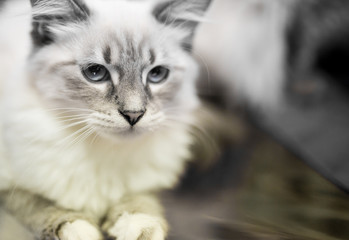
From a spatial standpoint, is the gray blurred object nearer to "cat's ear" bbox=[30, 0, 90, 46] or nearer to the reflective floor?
the reflective floor

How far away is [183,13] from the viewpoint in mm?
883

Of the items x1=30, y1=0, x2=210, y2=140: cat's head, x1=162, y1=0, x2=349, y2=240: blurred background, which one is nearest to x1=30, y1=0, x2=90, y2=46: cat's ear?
x1=30, y1=0, x2=210, y2=140: cat's head

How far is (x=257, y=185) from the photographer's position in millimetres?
1062

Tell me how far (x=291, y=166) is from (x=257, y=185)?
166 mm

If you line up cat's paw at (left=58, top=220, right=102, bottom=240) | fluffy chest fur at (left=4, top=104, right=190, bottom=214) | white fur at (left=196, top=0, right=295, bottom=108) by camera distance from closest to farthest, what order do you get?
1. cat's paw at (left=58, top=220, right=102, bottom=240)
2. fluffy chest fur at (left=4, top=104, right=190, bottom=214)
3. white fur at (left=196, top=0, right=295, bottom=108)

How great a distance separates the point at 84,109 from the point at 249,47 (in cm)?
70

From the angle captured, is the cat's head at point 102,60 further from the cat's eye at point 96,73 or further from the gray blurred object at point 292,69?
the gray blurred object at point 292,69

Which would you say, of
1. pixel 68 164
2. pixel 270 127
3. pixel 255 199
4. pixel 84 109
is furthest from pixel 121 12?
pixel 270 127

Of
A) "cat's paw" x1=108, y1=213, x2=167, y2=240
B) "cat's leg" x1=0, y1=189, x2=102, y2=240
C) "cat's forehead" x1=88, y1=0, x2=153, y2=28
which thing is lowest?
"cat's leg" x1=0, y1=189, x2=102, y2=240

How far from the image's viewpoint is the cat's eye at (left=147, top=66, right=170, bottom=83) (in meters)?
0.85

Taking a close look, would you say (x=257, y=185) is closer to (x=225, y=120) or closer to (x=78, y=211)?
(x=225, y=120)

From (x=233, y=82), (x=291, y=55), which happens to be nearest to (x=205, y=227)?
(x=233, y=82)

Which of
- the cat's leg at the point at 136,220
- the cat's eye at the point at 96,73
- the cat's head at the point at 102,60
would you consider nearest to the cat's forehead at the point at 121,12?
the cat's head at the point at 102,60

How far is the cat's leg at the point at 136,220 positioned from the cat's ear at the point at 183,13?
416mm
